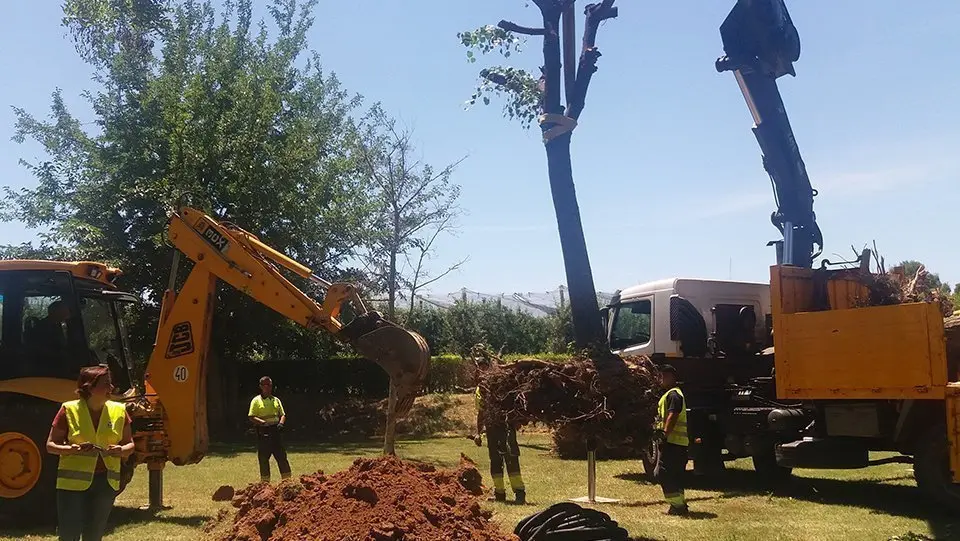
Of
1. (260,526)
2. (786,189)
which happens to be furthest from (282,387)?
(260,526)

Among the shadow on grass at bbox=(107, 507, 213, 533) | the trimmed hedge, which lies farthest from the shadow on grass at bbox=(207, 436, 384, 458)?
the shadow on grass at bbox=(107, 507, 213, 533)

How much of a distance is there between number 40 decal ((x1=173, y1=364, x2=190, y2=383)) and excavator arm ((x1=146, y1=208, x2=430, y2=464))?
12 mm

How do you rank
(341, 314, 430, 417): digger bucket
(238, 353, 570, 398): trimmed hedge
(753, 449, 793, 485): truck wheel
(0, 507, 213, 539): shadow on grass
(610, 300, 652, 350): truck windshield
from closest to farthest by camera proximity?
1. (0, 507, 213, 539): shadow on grass
2. (341, 314, 430, 417): digger bucket
3. (753, 449, 793, 485): truck wheel
4. (610, 300, 652, 350): truck windshield
5. (238, 353, 570, 398): trimmed hedge

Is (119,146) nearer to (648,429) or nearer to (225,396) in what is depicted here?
(225,396)

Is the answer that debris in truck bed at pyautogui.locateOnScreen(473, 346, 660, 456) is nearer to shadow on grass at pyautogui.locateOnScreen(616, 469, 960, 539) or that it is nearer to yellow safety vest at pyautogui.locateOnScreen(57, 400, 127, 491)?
shadow on grass at pyautogui.locateOnScreen(616, 469, 960, 539)

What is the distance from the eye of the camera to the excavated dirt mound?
5.92 m

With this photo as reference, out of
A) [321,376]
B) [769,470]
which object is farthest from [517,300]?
[769,470]

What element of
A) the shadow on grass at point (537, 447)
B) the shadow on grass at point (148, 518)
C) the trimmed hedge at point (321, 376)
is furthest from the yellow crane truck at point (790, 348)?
the trimmed hedge at point (321, 376)

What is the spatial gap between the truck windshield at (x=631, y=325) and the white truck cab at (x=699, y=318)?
17 mm

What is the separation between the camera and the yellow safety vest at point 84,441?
237 inches

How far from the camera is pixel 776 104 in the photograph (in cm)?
1244

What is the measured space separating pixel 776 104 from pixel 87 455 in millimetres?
10589

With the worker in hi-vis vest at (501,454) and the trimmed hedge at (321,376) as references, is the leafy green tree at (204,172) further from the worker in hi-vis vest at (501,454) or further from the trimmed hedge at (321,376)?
the worker in hi-vis vest at (501,454)

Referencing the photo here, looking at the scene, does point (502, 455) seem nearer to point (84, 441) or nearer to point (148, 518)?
point (148, 518)
